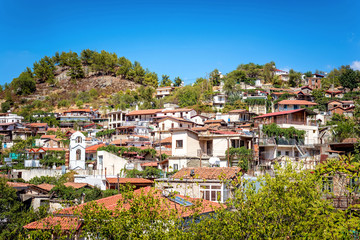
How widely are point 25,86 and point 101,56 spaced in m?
26.6

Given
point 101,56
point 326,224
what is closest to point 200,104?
point 101,56

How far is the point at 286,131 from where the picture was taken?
141 feet

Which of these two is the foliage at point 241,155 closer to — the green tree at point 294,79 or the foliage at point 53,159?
the foliage at point 53,159

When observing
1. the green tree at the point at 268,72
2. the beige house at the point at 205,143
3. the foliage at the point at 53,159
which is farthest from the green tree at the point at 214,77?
the beige house at the point at 205,143

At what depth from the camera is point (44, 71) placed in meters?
128

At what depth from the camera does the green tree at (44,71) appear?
127725 millimetres

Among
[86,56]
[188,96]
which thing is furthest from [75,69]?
[188,96]

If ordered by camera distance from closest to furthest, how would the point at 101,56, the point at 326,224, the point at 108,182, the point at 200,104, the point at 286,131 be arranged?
the point at 326,224, the point at 108,182, the point at 286,131, the point at 200,104, the point at 101,56

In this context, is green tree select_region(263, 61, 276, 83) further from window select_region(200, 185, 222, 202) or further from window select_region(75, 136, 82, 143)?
window select_region(200, 185, 222, 202)

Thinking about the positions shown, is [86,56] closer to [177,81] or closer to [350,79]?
[177,81]

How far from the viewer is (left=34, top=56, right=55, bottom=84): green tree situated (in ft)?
419

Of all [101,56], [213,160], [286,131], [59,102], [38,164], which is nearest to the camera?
[213,160]

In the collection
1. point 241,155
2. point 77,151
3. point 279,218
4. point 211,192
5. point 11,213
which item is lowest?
point 11,213

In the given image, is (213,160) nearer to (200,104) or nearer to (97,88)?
(200,104)
